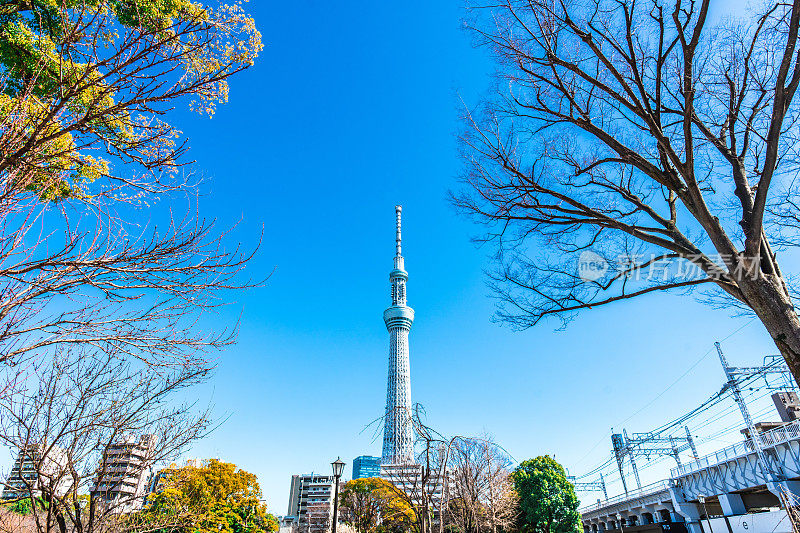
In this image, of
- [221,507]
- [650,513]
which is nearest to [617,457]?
[650,513]

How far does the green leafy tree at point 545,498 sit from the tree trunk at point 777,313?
24464 millimetres

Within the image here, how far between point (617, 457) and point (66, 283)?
1331 inches

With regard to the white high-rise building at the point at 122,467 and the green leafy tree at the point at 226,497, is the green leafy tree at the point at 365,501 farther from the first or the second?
the white high-rise building at the point at 122,467

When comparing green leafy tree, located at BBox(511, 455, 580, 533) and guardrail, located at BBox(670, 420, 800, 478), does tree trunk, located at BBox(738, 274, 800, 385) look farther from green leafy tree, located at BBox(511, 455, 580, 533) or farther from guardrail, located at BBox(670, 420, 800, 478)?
green leafy tree, located at BBox(511, 455, 580, 533)

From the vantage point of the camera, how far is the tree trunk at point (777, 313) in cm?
335

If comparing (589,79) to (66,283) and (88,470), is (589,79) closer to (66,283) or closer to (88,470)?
(66,283)

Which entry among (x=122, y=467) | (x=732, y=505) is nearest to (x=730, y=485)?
(x=732, y=505)

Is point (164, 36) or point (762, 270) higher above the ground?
point (164, 36)

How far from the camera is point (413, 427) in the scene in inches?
280

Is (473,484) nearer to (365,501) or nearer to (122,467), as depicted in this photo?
(122,467)

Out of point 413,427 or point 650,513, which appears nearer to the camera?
point 413,427

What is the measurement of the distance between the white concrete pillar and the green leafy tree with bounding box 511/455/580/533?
328 inches

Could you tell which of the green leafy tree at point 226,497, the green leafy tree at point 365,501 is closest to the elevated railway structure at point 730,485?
the green leafy tree at point 365,501

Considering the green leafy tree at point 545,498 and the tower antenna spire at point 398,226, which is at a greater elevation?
the tower antenna spire at point 398,226
